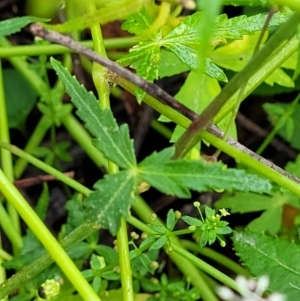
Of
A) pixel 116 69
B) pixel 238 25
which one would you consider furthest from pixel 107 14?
pixel 238 25

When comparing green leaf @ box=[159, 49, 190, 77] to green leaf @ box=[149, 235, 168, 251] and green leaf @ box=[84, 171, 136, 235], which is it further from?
green leaf @ box=[84, 171, 136, 235]

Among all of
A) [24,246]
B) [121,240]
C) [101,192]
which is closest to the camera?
[101,192]

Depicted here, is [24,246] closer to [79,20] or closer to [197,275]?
[197,275]

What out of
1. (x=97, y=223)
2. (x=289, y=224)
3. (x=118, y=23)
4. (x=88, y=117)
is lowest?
(x=289, y=224)

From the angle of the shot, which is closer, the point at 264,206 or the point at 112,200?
the point at 112,200

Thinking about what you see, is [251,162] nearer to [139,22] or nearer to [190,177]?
[190,177]

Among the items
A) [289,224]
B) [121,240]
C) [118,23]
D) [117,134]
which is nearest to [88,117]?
[117,134]
